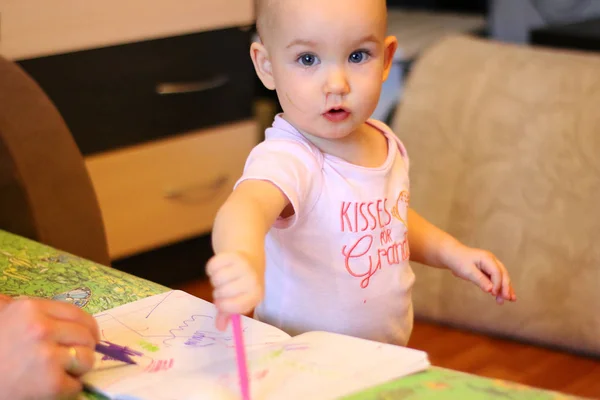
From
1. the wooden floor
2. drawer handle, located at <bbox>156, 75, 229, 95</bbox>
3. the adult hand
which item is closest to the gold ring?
the adult hand

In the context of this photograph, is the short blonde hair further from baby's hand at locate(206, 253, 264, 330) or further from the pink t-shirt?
baby's hand at locate(206, 253, 264, 330)

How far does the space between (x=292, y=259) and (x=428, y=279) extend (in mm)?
Result: 851

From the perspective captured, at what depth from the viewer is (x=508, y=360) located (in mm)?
1572

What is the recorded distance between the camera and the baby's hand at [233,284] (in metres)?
0.58

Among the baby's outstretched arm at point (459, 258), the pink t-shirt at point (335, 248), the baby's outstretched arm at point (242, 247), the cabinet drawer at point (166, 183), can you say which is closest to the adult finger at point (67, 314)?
the baby's outstretched arm at point (242, 247)

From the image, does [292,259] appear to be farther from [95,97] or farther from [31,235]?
[95,97]

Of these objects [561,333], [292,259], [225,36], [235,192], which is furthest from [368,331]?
[225,36]

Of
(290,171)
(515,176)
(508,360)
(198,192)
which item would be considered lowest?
(508,360)

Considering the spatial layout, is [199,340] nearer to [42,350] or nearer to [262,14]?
[42,350]

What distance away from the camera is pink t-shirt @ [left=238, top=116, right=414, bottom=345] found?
2.59 feet

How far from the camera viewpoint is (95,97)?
172cm

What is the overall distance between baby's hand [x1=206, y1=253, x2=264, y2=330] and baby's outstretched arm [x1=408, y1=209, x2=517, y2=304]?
378mm

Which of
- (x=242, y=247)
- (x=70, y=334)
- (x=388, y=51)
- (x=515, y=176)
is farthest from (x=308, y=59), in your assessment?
(x=515, y=176)

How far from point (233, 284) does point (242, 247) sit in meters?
0.04
